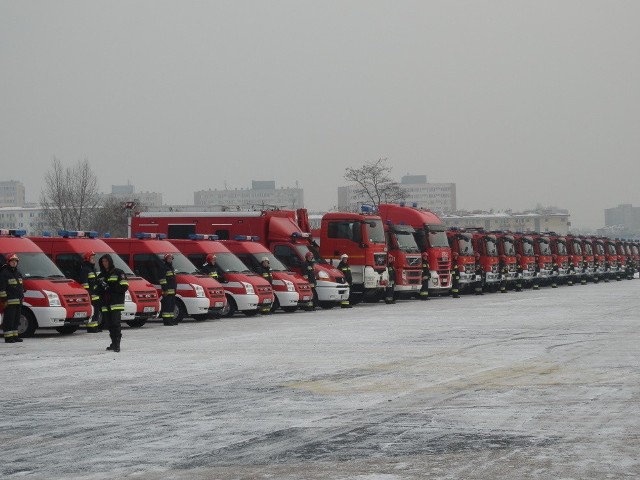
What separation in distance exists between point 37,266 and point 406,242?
2064 cm

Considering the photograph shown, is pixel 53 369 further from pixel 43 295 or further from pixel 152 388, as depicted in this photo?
pixel 43 295

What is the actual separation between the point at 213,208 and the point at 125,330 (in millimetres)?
14223

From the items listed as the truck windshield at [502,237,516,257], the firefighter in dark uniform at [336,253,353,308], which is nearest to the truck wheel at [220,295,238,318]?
the firefighter in dark uniform at [336,253,353,308]

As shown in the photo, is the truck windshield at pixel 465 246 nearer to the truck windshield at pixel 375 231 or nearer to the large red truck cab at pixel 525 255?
the large red truck cab at pixel 525 255

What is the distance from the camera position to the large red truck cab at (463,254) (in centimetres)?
5022

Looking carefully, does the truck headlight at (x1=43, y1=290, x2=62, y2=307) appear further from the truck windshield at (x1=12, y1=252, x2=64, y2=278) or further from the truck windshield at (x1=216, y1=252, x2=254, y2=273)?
the truck windshield at (x1=216, y1=252, x2=254, y2=273)

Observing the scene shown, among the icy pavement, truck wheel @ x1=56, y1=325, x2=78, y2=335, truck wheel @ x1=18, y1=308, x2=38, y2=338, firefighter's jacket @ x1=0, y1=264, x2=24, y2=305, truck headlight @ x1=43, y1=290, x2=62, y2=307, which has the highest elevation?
firefighter's jacket @ x1=0, y1=264, x2=24, y2=305

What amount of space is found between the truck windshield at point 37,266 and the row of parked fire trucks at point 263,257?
25 millimetres

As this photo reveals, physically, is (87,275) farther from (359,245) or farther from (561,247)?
(561,247)

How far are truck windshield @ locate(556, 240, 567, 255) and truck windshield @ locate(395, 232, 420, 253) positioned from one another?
21.6 m

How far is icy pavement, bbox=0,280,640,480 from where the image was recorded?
9484 mm

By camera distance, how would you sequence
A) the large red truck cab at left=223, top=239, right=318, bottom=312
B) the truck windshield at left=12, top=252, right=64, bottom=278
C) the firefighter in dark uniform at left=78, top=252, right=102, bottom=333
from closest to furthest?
the truck windshield at left=12, top=252, right=64, bottom=278 → the firefighter in dark uniform at left=78, top=252, right=102, bottom=333 → the large red truck cab at left=223, top=239, right=318, bottom=312

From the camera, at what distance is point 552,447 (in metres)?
10.1

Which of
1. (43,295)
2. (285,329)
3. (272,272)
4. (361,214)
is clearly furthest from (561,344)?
(361,214)
